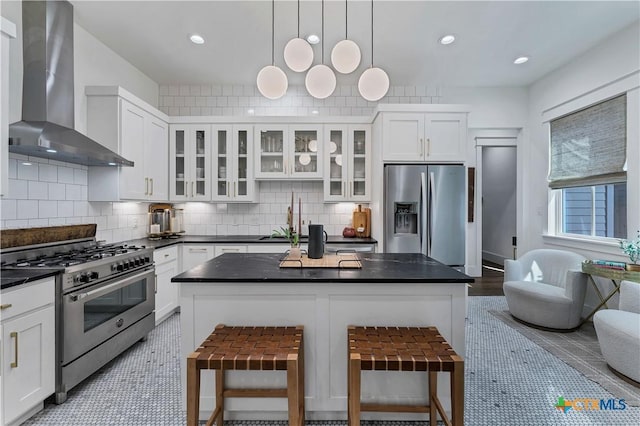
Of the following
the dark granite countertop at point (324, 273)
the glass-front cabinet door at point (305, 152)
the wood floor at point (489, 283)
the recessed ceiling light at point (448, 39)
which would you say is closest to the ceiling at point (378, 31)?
the recessed ceiling light at point (448, 39)

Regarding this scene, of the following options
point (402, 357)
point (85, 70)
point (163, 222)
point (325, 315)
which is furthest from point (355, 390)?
point (85, 70)

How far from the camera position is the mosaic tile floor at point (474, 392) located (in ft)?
5.98

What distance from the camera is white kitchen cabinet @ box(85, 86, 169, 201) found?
9.89ft

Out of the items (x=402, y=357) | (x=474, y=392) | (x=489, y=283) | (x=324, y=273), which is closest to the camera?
(x=402, y=357)

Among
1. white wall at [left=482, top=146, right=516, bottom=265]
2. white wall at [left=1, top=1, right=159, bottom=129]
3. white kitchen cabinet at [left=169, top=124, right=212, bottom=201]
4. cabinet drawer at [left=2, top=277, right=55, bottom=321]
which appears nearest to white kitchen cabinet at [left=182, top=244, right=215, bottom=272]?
white kitchen cabinet at [left=169, top=124, right=212, bottom=201]

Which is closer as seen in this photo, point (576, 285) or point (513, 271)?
point (576, 285)

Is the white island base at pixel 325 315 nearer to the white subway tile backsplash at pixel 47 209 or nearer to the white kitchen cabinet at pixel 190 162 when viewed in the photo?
the white subway tile backsplash at pixel 47 209

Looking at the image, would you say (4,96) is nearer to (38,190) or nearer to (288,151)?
(38,190)

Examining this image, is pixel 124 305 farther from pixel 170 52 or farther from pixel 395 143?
pixel 395 143

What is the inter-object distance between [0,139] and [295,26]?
248cm

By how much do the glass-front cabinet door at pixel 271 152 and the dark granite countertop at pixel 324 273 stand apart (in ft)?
6.79

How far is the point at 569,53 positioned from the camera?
3.49 m

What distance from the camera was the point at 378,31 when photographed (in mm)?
3045

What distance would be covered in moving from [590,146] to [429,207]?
6.29 feet
